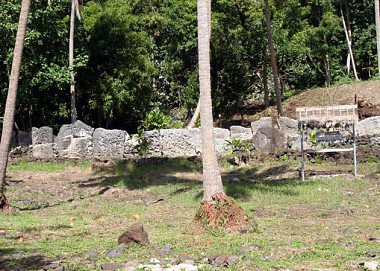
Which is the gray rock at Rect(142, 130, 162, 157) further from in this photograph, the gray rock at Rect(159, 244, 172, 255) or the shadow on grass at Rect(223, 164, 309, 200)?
the gray rock at Rect(159, 244, 172, 255)

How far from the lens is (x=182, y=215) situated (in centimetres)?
1164

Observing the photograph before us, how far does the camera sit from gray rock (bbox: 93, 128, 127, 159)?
2031 cm

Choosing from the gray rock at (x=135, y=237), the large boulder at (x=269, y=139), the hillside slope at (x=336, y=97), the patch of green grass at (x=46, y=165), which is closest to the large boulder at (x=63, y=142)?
the patch of green grass at (x=46, y=165)

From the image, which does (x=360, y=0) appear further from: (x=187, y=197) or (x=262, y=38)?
(x=187, y=197)

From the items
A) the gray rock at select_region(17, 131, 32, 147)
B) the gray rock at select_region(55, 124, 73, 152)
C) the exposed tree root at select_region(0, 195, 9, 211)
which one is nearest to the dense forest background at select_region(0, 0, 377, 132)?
the gray rock at select_region(17, 131, 32, 147)

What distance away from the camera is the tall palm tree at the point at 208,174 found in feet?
31.9

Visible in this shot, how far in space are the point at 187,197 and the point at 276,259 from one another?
5.81m

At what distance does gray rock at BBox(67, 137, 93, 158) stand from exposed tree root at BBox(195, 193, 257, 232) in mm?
10989

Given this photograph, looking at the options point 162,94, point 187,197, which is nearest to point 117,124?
point 162,94

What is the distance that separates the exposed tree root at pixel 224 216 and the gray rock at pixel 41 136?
38.0 feet

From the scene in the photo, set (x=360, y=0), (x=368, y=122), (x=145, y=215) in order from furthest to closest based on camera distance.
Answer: (x=360, y=0)
(x=368, y=122)
(x=145, y=215)

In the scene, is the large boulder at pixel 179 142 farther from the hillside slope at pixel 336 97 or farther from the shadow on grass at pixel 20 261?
the shadow on grass at pixel 20 261

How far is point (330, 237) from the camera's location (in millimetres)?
9070

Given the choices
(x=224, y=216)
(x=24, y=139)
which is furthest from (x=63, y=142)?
(x=224, y=216)
